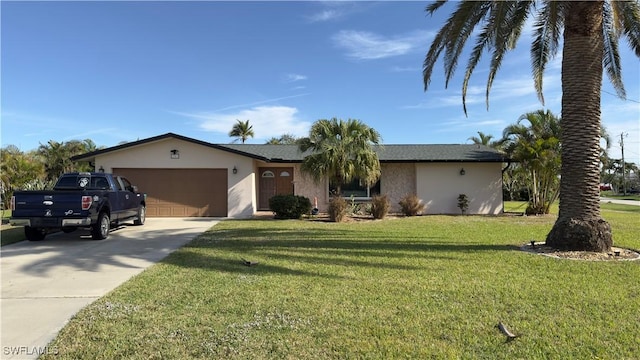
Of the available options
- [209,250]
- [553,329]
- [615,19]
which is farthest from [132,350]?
[615,19]

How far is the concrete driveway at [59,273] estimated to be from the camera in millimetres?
4648

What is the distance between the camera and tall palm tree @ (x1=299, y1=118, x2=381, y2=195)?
1656 centimetres

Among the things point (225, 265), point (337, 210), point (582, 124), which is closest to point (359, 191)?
point (337, 210)

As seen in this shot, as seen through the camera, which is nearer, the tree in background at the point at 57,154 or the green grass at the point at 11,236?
the green grass at the point at 11,236

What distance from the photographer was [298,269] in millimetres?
7418

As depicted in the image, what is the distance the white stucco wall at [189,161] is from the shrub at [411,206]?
660 centimetres

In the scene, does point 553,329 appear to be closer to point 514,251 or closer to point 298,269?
point 298,269

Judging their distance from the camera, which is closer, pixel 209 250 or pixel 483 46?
pixel 209 250

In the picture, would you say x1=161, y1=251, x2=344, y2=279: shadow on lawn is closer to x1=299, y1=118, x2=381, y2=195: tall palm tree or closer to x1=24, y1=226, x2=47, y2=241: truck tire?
x1=24, y1=226, x2=47, y2=241: truck tire

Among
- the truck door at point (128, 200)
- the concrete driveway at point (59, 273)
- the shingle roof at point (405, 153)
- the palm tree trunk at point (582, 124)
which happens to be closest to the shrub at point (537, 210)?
the shingle roof at point (405, 153)

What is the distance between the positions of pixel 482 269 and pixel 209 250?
5664mm

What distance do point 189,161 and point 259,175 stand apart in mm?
4448

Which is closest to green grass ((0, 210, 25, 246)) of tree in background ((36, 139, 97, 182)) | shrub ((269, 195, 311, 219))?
shrub ((269, 195, 311, 219))

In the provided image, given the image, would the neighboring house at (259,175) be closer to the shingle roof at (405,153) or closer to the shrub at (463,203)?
the shingle roof at (405,153)
